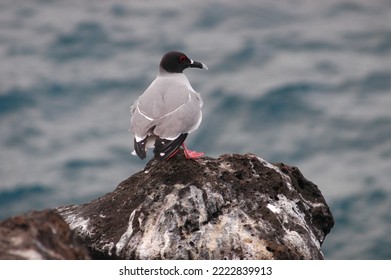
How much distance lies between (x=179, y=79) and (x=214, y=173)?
8.39ft

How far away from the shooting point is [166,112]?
1361 centimetres

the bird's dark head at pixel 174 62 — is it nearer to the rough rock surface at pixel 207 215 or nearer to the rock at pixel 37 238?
the rough rock surface at pixel 207 215

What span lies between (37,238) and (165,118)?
3.61m

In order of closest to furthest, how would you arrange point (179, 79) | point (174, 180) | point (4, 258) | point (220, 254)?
point (4, 258), point (220, 254), point (174, 180), point (179, 79)

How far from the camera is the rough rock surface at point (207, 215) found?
39.3 feet

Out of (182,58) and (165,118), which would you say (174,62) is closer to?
(182,58)

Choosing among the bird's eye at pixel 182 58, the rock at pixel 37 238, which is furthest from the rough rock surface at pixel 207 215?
the bird's eye at pixel 182 58

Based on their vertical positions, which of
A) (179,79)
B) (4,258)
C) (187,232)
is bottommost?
(4,258)

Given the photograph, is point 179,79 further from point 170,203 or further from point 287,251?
point 287,251

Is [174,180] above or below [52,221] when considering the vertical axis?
above

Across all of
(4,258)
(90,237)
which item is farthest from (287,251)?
(4,258)

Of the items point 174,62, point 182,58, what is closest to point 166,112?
point 174,62

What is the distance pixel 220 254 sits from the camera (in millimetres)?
11867

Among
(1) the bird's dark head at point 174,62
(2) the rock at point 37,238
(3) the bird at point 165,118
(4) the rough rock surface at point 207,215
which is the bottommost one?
(2) the rock at point 37,238
